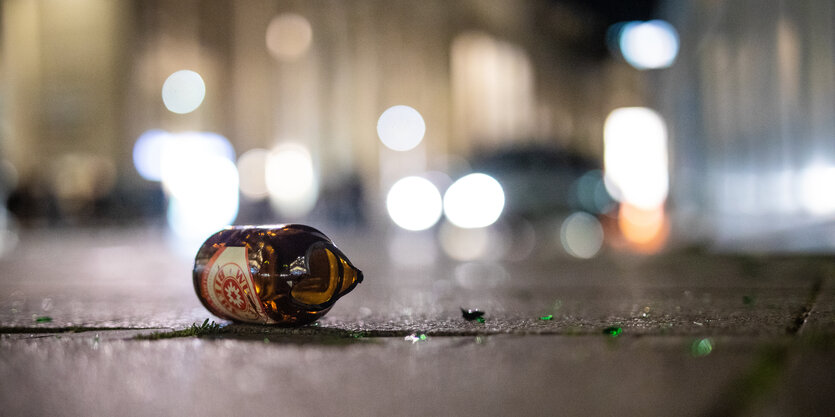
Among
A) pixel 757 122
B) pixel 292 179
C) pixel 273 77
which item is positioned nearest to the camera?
pixel 757 122

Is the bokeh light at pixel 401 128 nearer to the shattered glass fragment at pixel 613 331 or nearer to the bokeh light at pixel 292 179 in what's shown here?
the bokeh light at pixel 292 179

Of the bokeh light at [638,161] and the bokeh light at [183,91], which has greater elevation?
the bokeh light at [183,91]

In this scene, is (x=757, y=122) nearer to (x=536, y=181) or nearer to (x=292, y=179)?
(x=536, y=181)

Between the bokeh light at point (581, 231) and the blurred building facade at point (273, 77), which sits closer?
the bokeh light at point (581, 231)

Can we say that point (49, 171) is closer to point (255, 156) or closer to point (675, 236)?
Answer: point (255, 156)

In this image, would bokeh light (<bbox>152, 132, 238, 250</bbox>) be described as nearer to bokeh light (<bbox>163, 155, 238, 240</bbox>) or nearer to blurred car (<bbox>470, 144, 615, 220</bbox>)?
bokeh light (<bbox>163, 155, 238, 240</bbox>)

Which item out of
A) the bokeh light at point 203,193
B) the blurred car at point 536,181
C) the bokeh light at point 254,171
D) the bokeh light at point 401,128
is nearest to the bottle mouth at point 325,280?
the blurred car at point 536,181

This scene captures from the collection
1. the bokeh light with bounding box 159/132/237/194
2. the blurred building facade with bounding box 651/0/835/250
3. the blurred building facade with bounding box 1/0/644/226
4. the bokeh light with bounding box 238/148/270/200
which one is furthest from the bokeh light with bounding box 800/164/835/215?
the bokeh light with bounding box 238/148/270/200

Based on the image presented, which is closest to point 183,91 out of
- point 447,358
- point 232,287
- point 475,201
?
point 475,201
